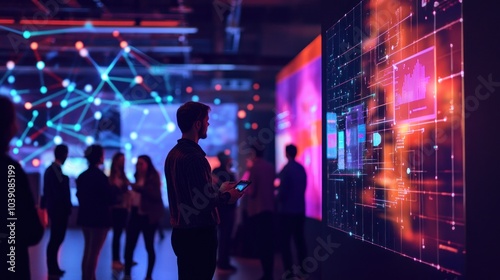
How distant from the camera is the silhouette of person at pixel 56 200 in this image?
25.6 feet

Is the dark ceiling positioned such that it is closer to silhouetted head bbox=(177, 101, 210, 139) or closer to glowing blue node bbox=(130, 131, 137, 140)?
glowing blue node bbox=(130, 131, 137, 140)

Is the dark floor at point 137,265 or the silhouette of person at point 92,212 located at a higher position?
Result: the silhouette of person at point 92,212

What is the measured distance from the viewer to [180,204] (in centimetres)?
391

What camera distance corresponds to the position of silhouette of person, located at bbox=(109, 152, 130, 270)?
→ 28.2ft

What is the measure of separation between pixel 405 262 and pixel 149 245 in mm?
4024

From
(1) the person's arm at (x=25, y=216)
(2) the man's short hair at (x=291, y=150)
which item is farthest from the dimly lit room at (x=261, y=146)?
(2) the man's short hair at (x=291, y=150)

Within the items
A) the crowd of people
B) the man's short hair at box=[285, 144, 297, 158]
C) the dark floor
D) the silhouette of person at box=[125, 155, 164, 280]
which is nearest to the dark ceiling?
the crowd of people

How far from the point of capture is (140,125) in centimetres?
1544

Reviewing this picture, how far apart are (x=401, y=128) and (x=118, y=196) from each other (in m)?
5.31

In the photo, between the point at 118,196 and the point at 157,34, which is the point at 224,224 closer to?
the point at 118,196

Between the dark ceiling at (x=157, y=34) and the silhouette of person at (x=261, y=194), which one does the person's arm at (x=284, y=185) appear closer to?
the silhouette of person at (x=261, y=194)

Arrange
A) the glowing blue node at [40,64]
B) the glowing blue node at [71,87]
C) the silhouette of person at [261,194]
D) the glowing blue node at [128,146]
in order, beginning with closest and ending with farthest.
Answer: the silhouette of person at [261,194] < the glowing blue node at [40,64] < the glowing blue node at [71,87] < the glowing blue node at [128,146]

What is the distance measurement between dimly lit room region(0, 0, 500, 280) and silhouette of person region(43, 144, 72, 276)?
3 centimetres

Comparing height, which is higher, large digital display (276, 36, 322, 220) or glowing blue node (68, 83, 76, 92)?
glowing blue node (68, 83, 76, 92)
